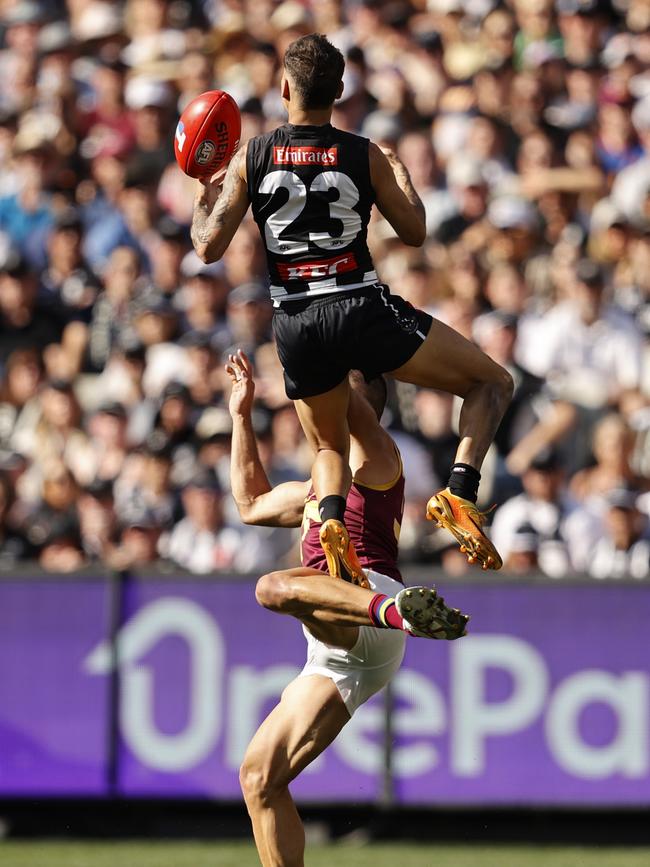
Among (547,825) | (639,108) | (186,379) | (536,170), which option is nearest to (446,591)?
(547,825)

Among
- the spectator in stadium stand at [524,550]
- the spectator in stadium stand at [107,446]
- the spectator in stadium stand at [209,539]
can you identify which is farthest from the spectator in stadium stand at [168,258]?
the spectator in stadium stand at [524,550]

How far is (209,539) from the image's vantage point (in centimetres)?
1179

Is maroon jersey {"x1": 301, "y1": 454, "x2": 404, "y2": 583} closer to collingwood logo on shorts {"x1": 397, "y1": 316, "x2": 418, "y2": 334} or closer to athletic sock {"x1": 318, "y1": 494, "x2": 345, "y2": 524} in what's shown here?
athletic sock {"x1": 318, "y1": 494, "x2": 345, "y2": 524}

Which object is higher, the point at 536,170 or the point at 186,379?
the point at 536,170

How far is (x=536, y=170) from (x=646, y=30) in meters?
2.02

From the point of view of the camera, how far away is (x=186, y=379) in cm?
1274

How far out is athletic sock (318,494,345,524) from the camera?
734cm

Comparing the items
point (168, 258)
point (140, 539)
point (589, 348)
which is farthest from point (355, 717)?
point (168, 258)

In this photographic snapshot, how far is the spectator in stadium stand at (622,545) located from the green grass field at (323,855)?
5.56 ft

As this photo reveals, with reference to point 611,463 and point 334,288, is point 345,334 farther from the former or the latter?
point 611,463

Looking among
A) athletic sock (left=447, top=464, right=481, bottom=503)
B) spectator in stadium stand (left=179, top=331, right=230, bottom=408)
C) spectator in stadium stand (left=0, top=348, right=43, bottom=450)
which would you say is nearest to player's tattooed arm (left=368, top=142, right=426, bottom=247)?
athletic sock (left=447, top=464, right=481, bottom=503)

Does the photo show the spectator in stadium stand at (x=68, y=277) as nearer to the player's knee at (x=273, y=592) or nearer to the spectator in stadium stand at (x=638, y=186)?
the spectator in stadium stand at (x=638, y=186)

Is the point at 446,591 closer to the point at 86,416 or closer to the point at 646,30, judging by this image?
the point at 86,416

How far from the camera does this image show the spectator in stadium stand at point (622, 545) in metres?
11.1
